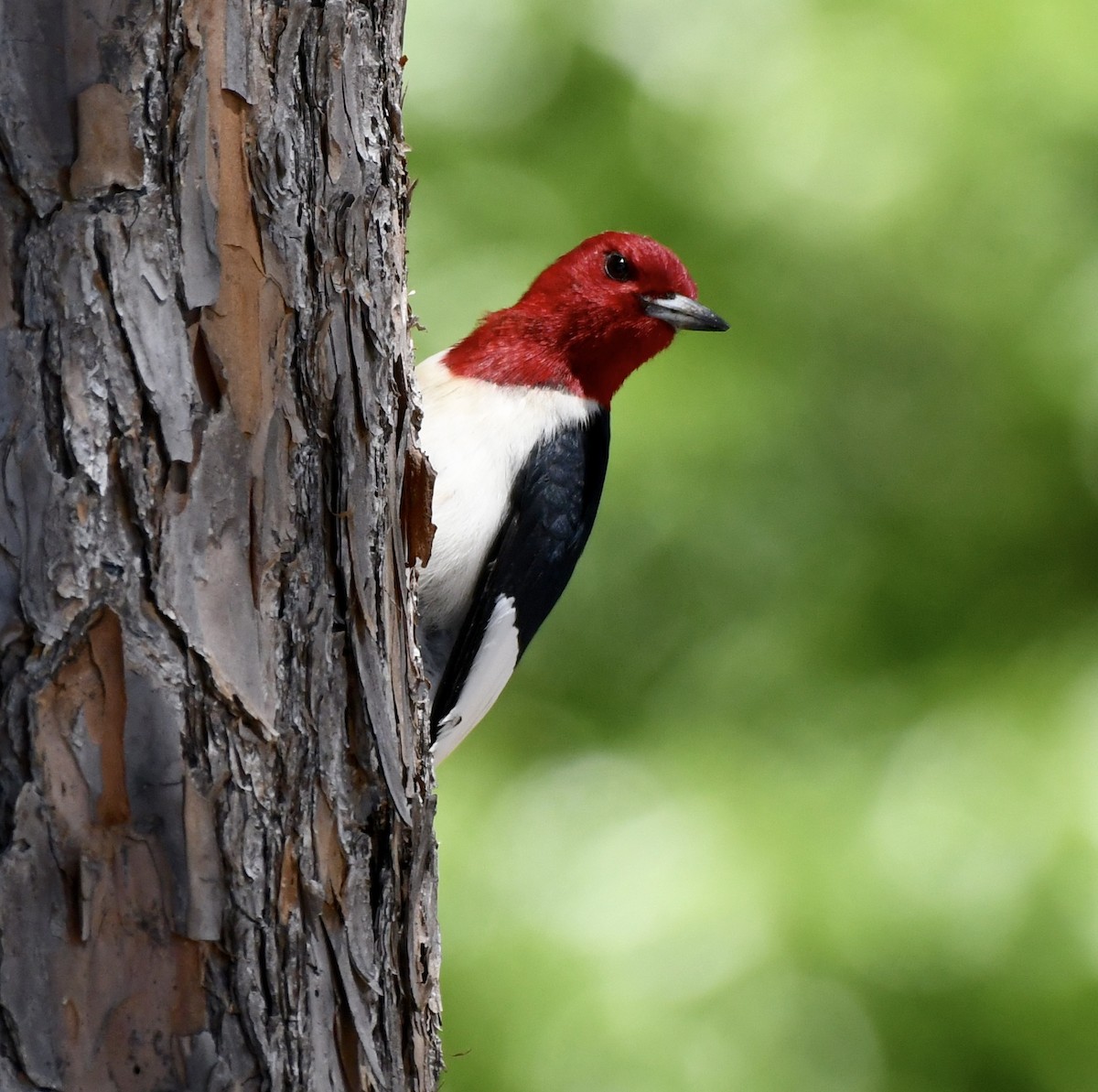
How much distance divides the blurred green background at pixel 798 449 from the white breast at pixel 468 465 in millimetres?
1886

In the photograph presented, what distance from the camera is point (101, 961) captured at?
3.37 ft

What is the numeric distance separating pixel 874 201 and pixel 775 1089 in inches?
109

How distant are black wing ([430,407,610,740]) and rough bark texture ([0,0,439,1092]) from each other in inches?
33.4

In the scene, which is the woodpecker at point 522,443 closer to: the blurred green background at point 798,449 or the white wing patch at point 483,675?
the white wing patch at point 483,675

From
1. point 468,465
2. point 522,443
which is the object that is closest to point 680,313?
point 522,443

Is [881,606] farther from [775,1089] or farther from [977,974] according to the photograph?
[775,1089]

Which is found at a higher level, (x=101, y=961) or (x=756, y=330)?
(x=756, y=330)

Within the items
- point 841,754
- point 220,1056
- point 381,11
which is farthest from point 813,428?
point 220,1056

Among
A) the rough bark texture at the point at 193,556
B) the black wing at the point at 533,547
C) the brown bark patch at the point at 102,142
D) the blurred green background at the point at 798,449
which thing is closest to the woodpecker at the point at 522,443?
the black wing at the point at 533,547

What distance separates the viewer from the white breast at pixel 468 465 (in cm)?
210

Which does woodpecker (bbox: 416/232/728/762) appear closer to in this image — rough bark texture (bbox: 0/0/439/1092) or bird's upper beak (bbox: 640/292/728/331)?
bird's upper beak (bbox: 640/292/728/331)

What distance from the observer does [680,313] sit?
7.91 ft

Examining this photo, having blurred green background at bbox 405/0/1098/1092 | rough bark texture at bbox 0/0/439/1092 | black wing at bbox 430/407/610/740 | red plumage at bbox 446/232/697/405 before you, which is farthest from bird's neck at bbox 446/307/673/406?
blurred green background at bbox 405/0/1098/1092

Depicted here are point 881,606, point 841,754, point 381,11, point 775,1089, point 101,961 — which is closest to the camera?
point 101,961
